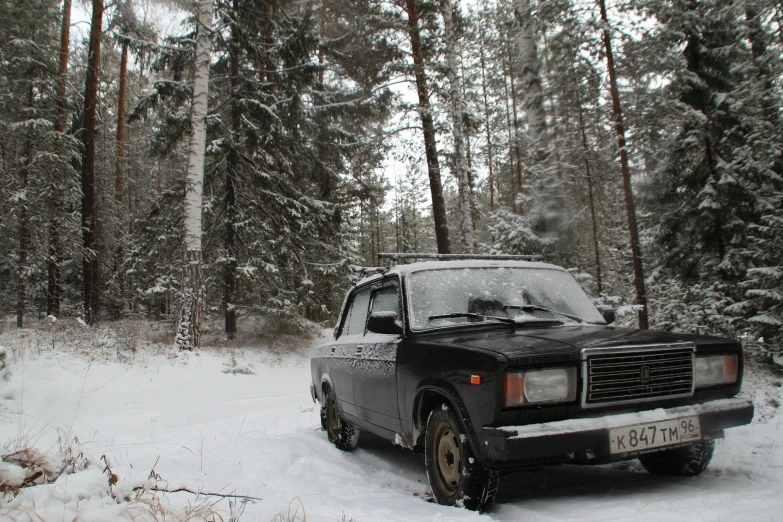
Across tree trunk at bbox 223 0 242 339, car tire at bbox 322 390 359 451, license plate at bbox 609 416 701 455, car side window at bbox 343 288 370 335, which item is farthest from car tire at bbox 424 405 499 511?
tree trunk at bbox 223 0 242 339

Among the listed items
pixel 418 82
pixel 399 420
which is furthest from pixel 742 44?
pixel 399 420

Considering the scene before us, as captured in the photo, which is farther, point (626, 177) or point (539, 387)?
point (626, 177)

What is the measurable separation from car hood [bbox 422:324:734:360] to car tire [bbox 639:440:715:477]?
86 centimetres

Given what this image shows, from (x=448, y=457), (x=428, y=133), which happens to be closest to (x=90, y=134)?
(x=428, y=133)

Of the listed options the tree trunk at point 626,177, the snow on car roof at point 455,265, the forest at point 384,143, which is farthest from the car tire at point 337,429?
the tree trunk at point 626,177

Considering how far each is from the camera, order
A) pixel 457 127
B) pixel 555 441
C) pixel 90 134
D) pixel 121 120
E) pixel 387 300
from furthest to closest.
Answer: pixel 121 120
pixel 90 134
pixel 457 127
pixel 387 300
pixel 555 441

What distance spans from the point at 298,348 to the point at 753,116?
548 inches

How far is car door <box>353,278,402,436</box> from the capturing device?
Result: 172 inches

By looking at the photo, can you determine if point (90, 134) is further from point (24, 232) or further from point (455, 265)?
point (455, 265)

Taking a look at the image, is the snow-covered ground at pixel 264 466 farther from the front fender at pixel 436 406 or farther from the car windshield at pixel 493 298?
the car windshield at pixel 493 298

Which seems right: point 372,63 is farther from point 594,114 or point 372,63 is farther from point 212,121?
point 594,114

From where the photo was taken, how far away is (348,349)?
5.61 m

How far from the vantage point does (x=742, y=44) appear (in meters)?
12.2

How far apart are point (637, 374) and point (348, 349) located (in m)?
3.15
